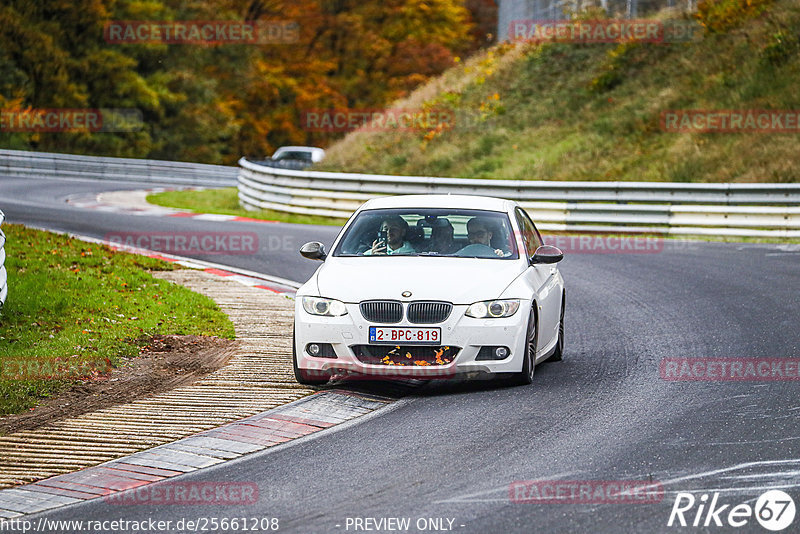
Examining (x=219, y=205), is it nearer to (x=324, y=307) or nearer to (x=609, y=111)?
(x=609, y=111)

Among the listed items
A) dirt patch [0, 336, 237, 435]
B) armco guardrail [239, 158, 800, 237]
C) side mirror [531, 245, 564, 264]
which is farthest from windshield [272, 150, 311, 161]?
side mirror [531, 245, 564, 264]

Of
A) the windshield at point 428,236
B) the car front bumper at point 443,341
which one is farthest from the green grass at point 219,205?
the car front bumper at point 443,341

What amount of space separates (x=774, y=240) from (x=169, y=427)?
1662cm

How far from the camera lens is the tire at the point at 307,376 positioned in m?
9.16

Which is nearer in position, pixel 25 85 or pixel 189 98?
pixel 25 85

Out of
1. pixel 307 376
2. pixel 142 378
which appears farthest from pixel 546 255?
pixel 142 378

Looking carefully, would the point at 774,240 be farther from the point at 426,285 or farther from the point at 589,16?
the point at 589,16

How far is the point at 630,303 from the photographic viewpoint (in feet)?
45.5

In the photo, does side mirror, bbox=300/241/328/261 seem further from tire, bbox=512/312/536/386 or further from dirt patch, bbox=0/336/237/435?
tire, bbox=512/312/536/386

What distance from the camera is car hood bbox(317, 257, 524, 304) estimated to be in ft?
29.5

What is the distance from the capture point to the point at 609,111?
33.3 metres

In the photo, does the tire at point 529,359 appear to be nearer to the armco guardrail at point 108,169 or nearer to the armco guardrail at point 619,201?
the armco guardrail at point 619,201

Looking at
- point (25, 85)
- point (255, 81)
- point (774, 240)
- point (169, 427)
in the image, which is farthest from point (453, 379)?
point (255, 81)

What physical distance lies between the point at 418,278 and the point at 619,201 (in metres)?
15.1
